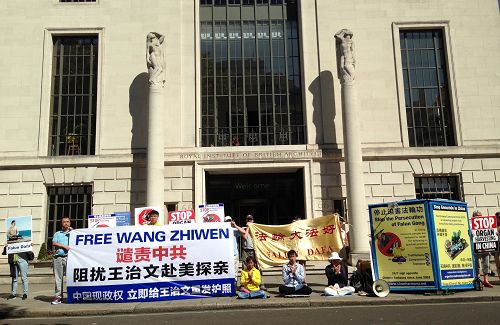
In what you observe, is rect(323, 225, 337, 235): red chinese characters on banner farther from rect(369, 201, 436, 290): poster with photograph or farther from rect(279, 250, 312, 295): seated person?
rect(279, 250, 312, 295): seated person

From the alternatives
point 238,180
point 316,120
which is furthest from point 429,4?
point 238,180

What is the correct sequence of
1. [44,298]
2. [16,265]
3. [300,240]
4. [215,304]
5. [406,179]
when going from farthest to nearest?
1. [406,179]
2. [300,240]
3. [16,265]
4. [44,298]
5. [215,304]

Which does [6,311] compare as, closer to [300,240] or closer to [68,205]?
[300,240]

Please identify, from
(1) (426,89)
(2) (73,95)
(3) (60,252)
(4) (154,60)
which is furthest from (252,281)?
(1) (426,89)

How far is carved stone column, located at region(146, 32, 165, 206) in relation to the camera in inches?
725

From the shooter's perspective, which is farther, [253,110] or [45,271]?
[253,110]

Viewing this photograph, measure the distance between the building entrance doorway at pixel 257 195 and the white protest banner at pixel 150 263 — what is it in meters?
9.62

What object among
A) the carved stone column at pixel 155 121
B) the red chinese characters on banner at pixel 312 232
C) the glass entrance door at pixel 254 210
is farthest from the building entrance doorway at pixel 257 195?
the red chinese characters on banner at pixel 312 232

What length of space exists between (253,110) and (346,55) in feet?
16.0

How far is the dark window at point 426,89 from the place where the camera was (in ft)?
67.7

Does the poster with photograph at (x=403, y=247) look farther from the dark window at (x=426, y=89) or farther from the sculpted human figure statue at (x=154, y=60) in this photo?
the sculpted human figure statue at (x=154, y=60)

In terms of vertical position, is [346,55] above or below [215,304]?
above

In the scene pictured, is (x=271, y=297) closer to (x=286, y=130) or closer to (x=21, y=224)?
(x=21, y=224)

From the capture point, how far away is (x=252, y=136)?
2039 centimetres
